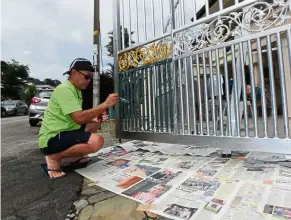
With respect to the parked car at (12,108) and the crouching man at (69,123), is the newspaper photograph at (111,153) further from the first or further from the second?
the parked car at (12,108)

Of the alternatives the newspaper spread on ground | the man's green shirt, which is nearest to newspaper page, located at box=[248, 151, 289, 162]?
the newspaper spread on ground

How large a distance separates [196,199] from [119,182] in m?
0.62

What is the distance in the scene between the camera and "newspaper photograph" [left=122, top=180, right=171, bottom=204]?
1.50 meters

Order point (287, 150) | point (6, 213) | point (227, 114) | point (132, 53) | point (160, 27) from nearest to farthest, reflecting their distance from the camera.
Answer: point (6, 213) → point (287, 150) → point (227, 114) → point (160, 27) → point (132, 53)

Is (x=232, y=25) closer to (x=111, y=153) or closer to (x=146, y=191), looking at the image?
(x=146, y=191)

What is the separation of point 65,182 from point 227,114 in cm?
139

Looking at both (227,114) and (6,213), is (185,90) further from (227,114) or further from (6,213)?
(6,213)

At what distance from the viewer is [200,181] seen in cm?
171

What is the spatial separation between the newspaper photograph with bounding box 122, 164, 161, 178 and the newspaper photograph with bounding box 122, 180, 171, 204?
0.56 feet

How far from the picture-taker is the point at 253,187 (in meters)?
1.53

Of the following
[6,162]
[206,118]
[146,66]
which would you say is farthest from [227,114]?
[6,162]

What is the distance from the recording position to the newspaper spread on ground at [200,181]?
1.29 metres

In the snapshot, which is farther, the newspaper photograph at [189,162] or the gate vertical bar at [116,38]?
the gate vertical bar at [116,38]

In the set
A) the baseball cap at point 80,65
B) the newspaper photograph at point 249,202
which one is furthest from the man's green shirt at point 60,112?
the newspaper photograph at point 249,202
